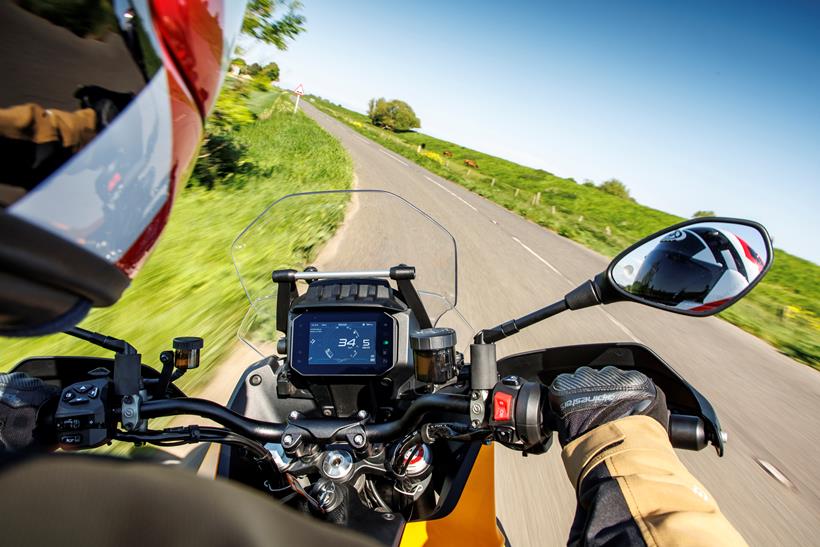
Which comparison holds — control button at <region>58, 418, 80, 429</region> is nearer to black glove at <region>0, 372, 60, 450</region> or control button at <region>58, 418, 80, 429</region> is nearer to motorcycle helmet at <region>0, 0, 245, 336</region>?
black glove at <region>0, 372, 60, 450</region>

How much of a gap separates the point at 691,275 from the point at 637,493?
2.51ft

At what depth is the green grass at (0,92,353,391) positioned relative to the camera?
4.55m

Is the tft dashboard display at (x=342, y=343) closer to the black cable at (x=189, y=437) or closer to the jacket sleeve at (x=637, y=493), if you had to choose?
the black cable at (x=189, y=437)

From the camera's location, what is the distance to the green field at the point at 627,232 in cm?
1055

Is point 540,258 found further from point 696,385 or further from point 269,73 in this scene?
point 269,73

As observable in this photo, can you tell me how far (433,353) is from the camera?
162 centimetres

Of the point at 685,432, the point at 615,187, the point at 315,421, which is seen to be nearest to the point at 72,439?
the point at 315,421

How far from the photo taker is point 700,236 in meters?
1.63

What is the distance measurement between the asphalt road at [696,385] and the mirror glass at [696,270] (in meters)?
1.77

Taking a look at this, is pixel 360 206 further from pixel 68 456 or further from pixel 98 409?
pixel 68 456

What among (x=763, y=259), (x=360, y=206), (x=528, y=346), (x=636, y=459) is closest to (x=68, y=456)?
(x=636, y=459)

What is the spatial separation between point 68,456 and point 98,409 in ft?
3.82

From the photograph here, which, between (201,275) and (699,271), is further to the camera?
(201,275)

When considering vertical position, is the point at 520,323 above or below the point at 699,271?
below
